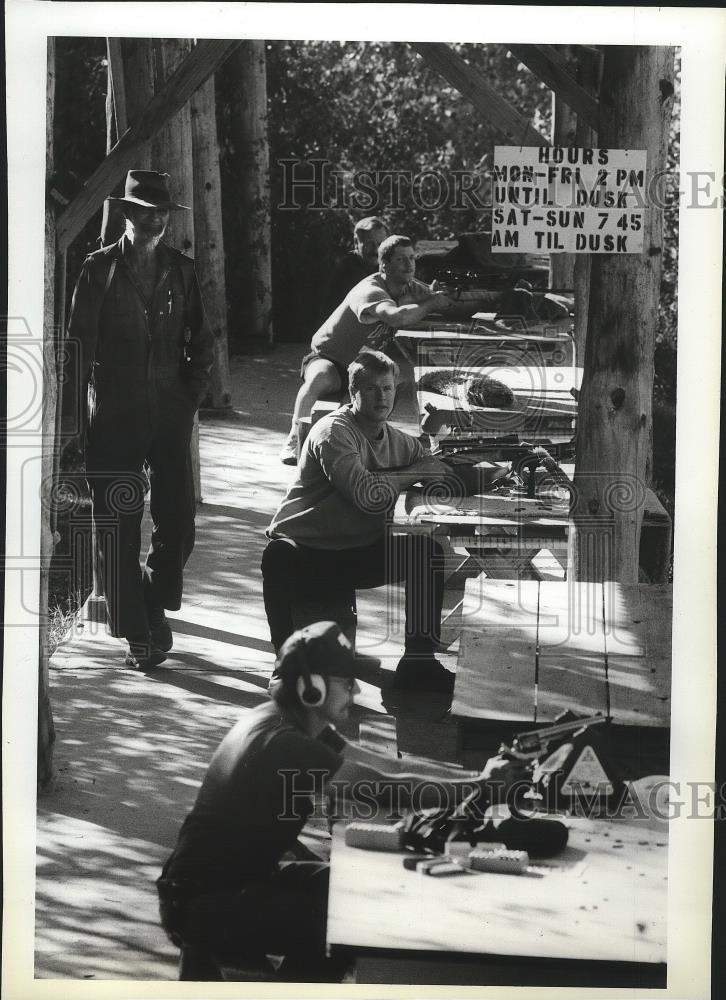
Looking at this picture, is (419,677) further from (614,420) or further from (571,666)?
(614,420)

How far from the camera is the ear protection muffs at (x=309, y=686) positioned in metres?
4.39

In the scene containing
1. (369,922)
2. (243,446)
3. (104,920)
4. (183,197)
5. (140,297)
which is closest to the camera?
(369,922)

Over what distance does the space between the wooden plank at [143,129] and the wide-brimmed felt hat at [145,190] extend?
6.8 inches

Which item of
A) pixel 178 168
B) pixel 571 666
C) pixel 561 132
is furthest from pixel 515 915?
pixel 561 132

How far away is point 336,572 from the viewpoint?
5438 millimetres

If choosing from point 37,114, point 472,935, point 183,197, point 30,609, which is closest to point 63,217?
point 37,114

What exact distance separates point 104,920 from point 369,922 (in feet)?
3.16

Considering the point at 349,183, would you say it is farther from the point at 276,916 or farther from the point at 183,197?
the point at 276,916

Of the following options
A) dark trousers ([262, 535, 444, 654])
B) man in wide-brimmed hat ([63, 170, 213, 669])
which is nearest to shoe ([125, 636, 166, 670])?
man in wide-brimmed hat ([63, 170, 213, 669])

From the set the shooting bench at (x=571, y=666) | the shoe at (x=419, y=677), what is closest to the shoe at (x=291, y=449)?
the shoe at (x=419, y=677)

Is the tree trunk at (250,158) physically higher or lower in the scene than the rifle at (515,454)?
higher

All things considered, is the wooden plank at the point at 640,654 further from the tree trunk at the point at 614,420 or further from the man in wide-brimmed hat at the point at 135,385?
the man in wide-brimmed hat at the point at 135,385

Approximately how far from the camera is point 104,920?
14.8 ft

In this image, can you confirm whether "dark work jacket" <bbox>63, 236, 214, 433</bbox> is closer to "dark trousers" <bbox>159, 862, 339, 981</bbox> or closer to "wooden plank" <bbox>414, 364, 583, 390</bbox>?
"wooden plank" <bbox>414, 364, 583, 390</bbox>
